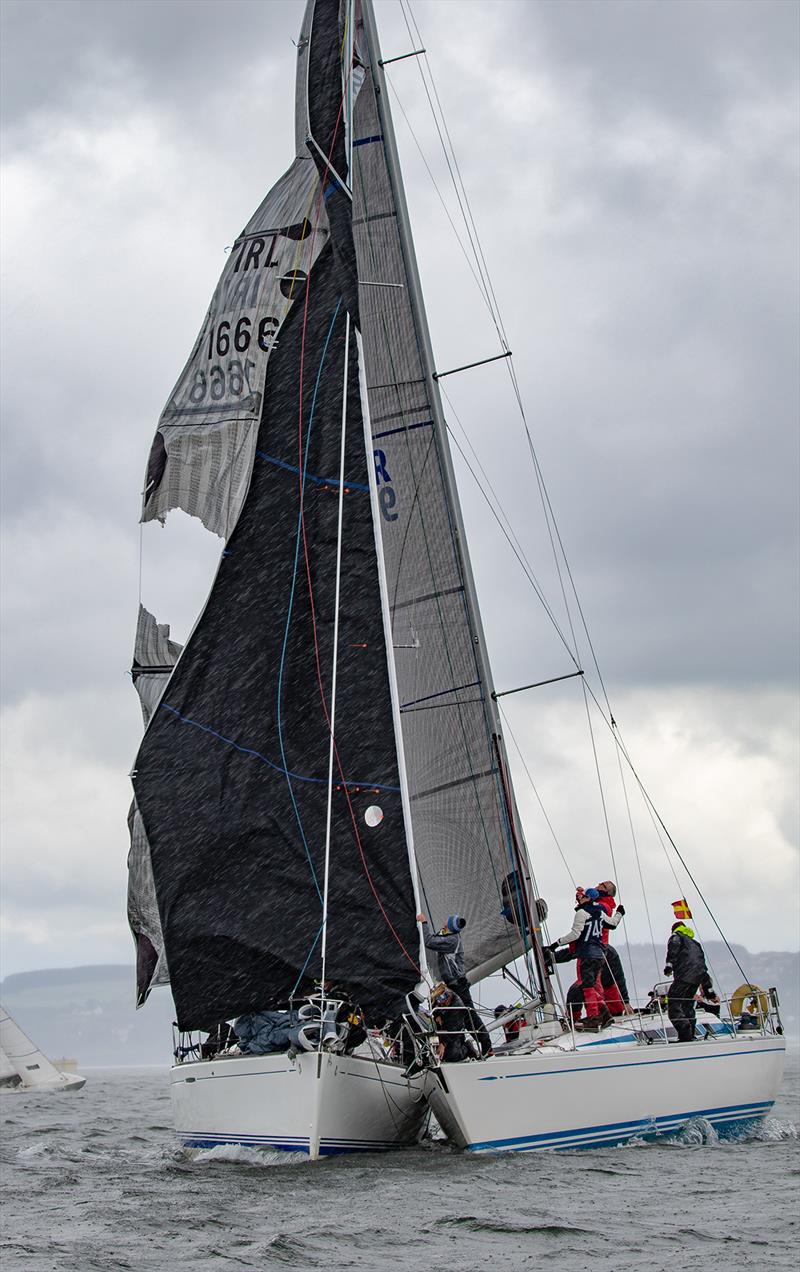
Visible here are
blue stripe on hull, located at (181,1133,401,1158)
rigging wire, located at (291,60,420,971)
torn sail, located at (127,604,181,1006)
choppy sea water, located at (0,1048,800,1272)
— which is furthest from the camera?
torn sail, located at (127,604,181,1006)

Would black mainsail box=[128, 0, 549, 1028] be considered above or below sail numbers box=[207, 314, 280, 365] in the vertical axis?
below

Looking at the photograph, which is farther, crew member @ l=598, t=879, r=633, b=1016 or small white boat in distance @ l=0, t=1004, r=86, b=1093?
small white boat in distance @ l=0, t=1004, r=86, b=1093

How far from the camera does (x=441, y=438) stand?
17.3 metres

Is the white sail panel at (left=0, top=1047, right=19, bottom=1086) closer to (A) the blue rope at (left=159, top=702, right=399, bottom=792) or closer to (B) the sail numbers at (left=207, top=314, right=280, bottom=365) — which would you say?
(A) the blue rope at (left=159, top=702, right=399, bottom=792)

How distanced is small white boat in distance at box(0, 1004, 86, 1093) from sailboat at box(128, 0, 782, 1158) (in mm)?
27584

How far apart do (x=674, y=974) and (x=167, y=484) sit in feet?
26.4

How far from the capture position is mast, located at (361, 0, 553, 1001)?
1612 cm

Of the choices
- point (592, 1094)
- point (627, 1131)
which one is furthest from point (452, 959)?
point (627, 1131)

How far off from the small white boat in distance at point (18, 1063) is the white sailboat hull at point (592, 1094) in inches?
1278

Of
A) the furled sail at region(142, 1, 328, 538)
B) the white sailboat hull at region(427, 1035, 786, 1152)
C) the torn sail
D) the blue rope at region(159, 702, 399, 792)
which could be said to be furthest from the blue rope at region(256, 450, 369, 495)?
the white sailboat hull at region(427, 1035, 786, 1152)

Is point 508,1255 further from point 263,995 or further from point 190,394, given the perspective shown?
point 190,394

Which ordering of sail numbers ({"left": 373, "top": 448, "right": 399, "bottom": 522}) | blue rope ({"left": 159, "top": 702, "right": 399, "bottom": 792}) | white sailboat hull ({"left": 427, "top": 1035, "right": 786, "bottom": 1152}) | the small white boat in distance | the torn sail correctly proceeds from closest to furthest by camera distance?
white sailboat hull ({"left": 427, "top": 1035, "right": 786, "bottom": 1152}), blue rope ({"left": 159, "top": 702, "right": 399, "bottom": 792}), sail numbers ({"left": 373, "top": 448, "right": 399, "bottom": 522}), the torn sail, the small white boat in distance

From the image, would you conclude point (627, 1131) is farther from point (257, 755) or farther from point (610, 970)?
point (257, 755)

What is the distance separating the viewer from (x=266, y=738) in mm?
14398
